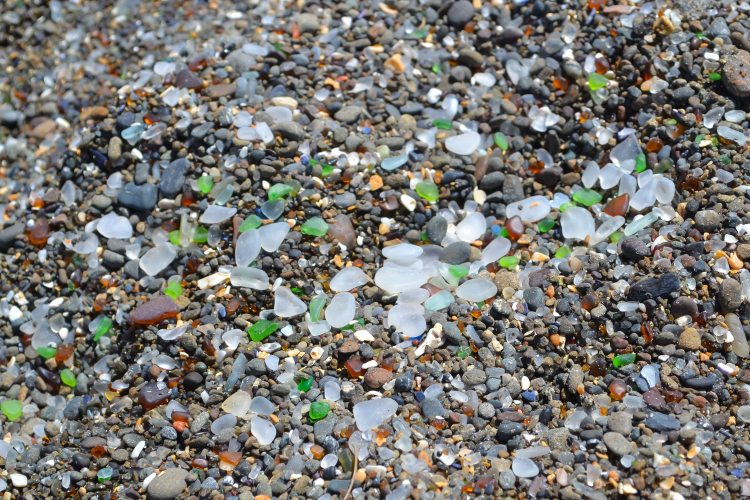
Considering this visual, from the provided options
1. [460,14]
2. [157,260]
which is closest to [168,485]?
[157,260]

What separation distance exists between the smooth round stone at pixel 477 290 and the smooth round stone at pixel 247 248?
655 mm

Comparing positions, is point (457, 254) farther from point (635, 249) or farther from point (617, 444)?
point (617, 444)

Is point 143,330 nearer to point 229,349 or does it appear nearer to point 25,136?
point 229,349

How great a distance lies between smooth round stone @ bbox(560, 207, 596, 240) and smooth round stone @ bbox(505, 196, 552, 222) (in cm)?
8

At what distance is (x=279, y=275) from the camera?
1.82 meters

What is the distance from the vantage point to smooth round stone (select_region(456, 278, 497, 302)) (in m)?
1.72

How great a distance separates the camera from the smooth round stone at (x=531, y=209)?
77.6 inches

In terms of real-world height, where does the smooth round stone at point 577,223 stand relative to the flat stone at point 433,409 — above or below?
above

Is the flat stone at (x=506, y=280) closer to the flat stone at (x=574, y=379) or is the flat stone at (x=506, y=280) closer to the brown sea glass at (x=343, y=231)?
the flat stone at (x=574, y=379)

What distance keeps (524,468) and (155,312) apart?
1185mm

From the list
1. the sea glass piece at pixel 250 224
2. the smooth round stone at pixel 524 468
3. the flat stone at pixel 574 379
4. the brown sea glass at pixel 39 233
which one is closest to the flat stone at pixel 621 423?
the flat stone at pixel 574 379

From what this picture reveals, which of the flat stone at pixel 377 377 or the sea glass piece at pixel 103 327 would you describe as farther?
the sea glass piece at pixel 103 327

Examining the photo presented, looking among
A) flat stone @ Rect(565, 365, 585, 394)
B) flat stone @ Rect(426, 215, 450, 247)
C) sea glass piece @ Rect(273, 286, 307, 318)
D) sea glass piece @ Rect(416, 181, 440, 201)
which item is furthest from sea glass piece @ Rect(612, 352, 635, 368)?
sea glass piece @ Rect(273, 286, 307, 318)

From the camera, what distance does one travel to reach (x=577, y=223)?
1.89 m
